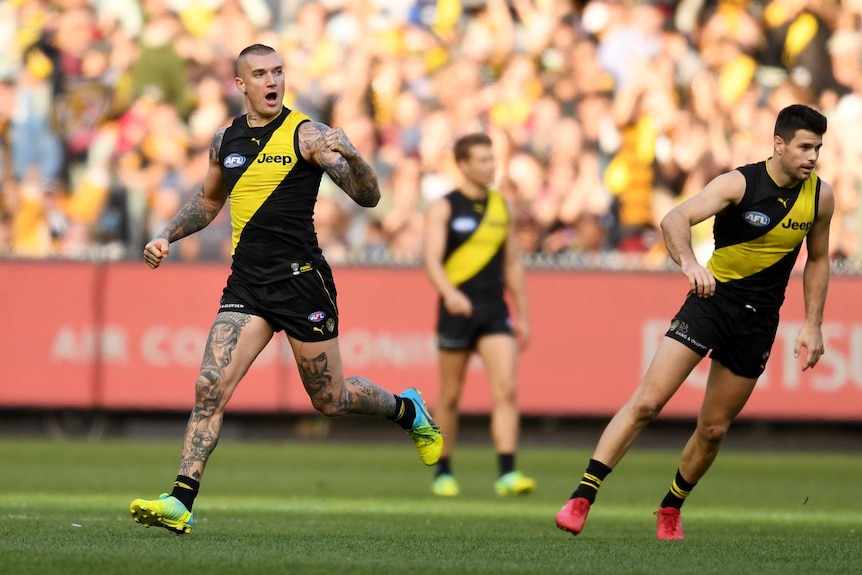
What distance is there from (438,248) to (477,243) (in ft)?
1.30

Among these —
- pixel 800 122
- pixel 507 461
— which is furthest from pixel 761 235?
pixel 507 461

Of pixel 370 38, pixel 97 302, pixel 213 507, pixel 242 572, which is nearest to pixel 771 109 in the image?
pixel 370 38

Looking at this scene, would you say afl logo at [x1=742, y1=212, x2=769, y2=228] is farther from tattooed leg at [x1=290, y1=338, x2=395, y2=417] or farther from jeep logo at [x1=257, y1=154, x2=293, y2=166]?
jeep logo at [x1=257, y1=154, x2=293, y2=166]

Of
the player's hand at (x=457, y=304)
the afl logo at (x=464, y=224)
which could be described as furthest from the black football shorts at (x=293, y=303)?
the afl logo at (x=464, y=224)

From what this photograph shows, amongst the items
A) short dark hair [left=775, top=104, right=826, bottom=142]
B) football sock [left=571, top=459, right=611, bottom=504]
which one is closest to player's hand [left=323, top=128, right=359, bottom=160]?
football sock [left=571, top=459, right=611, bottom=504]

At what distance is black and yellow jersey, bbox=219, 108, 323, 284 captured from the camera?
7988mm

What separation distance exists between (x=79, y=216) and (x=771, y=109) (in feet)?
27.6

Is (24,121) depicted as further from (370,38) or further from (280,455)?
(280,455)

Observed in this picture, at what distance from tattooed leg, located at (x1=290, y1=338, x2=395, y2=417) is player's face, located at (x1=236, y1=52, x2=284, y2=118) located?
4.22 feet

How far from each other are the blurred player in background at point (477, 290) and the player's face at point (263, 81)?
371 centimetres

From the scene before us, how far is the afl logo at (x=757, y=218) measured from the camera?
8117 millimetres

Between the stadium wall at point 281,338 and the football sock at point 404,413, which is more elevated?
the football sock at point 404,413

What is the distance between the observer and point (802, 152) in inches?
315

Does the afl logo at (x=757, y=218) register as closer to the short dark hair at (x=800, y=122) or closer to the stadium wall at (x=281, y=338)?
the short dark hair at (x=800, y=122)
